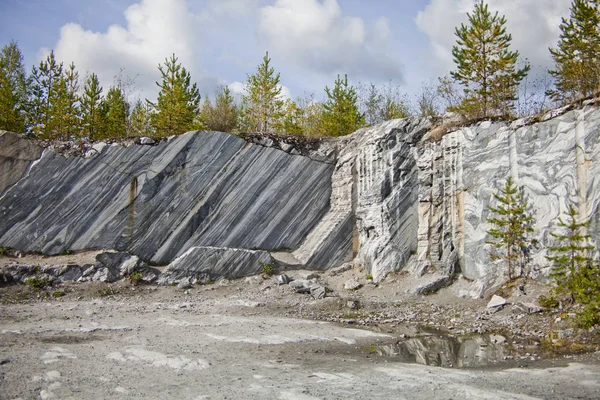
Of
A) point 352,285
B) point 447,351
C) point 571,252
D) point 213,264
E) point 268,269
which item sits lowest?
point 447,351

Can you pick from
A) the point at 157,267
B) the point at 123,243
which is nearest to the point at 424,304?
the point at 157,267

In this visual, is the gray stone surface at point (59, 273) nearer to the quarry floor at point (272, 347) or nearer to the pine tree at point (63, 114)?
the quarry floor at point (272, 347)

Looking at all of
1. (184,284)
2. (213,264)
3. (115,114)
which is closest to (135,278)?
(184,284)

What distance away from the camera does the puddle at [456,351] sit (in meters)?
7.65

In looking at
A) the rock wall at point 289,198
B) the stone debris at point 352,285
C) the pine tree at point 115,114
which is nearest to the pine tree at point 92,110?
the pine tree at point 115,114

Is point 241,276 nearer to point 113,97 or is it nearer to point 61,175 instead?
point 61,175

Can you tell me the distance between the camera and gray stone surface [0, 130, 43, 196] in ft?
49.3

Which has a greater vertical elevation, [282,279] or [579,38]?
[579,38]

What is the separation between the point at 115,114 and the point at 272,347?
20.4 m

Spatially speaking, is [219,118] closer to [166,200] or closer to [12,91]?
[166,200]

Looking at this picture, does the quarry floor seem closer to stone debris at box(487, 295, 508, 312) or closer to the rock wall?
stone debris at box(487, 295, 508, 312)

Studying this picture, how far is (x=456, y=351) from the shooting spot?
8367 millimetres

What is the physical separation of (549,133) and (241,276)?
33.3ft

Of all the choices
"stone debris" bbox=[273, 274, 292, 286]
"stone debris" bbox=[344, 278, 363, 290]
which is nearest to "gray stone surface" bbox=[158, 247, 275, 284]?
"stone debris" bbox=[273, 274, 292, 286]
